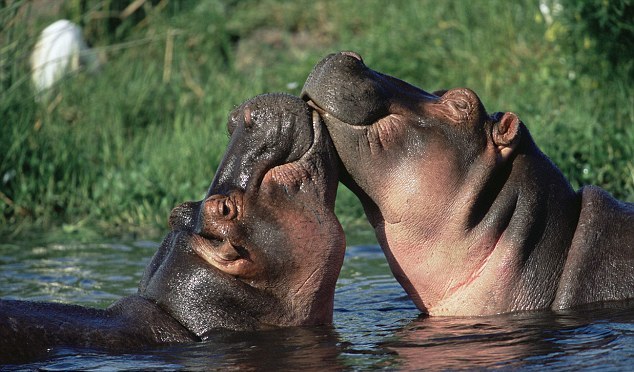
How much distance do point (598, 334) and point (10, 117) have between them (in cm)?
569

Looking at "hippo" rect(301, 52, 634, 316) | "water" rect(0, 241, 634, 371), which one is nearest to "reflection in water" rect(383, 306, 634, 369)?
"water" rect(0, 241, 634, 371)

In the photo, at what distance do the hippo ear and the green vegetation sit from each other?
2.51 meters

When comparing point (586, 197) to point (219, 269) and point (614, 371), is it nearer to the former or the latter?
point (614, 371)

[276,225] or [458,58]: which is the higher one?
[458,58]

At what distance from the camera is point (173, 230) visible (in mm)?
4438

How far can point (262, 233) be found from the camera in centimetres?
418

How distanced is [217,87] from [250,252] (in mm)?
6685

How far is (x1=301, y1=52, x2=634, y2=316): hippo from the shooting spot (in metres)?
4.33

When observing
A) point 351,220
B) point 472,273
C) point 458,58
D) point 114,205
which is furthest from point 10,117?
point 472,273

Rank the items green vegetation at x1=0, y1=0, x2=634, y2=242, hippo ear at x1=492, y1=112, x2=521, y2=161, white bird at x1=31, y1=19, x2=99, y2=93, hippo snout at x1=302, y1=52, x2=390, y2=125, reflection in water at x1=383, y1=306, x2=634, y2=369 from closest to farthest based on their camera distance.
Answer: reflection in water at x1=383, y1=306, x2=634, y2=369 → hippo snout at x1=302, y1=52, x2=390, y2=125 → hippo ear at x1=492, y1=112, x2=521, y2=161 → green vegetation at x1=0, y1=0, x2=634, y2=242 → white bird at x1=31, y1=19, x2=99, y2=93

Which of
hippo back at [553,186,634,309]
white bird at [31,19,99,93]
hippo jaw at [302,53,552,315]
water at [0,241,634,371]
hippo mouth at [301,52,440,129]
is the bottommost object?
water at [0,241,634,371]

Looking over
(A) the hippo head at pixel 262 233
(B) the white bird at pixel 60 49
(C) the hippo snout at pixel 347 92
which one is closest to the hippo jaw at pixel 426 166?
(C) the hippo snout at pixel 347 92

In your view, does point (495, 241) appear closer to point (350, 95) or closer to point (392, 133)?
point (392, 133)

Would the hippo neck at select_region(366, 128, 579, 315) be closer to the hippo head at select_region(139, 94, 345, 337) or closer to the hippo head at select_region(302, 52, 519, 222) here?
the hippo head at select_region(302, 52, 519, 222)
